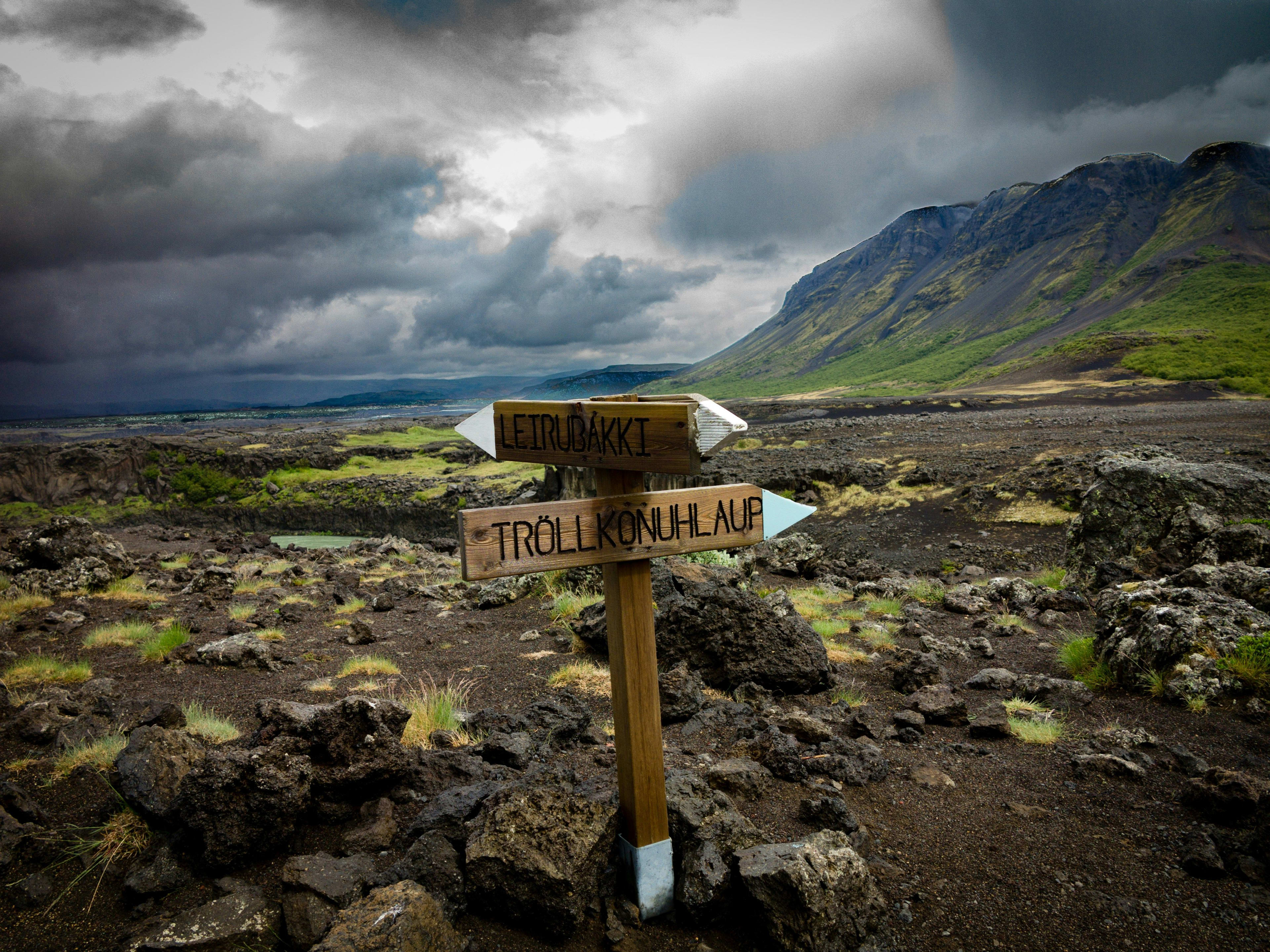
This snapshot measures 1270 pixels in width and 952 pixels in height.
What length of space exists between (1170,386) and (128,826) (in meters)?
81.4

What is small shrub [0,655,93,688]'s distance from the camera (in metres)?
6.17

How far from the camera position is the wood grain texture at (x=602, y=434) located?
288cm

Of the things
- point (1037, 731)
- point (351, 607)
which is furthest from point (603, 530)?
point (351, 607)

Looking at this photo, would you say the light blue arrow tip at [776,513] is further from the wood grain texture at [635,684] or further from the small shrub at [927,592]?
the small shrub at [927,592]

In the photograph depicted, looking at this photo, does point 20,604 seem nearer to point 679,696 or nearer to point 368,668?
point 368,668

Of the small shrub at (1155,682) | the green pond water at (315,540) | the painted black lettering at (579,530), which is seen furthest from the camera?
the green pond water at (315,540)

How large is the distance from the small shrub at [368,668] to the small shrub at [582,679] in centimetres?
181

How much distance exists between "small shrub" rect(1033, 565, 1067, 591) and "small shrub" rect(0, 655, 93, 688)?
13.4 metres

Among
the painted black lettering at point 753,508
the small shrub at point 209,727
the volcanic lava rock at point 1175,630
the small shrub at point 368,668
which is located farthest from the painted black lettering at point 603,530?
the volcanic lava rock at point 1175,630

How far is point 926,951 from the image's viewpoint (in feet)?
10.5

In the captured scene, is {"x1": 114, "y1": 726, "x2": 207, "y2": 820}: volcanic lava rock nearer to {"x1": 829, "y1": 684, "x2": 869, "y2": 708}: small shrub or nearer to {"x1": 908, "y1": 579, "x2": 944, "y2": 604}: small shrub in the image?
{"x1": 829, "y1": 684, "x2": 869, "y2": 708}: small shrub

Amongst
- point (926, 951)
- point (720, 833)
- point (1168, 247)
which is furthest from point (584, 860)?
point (1168, 247)

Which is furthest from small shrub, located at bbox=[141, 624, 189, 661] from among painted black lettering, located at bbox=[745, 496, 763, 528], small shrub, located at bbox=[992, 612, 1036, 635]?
small shrub, located at bbox=[992, 612, 1036, 635]

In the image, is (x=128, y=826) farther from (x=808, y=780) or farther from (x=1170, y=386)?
(x=1170, y=386)
